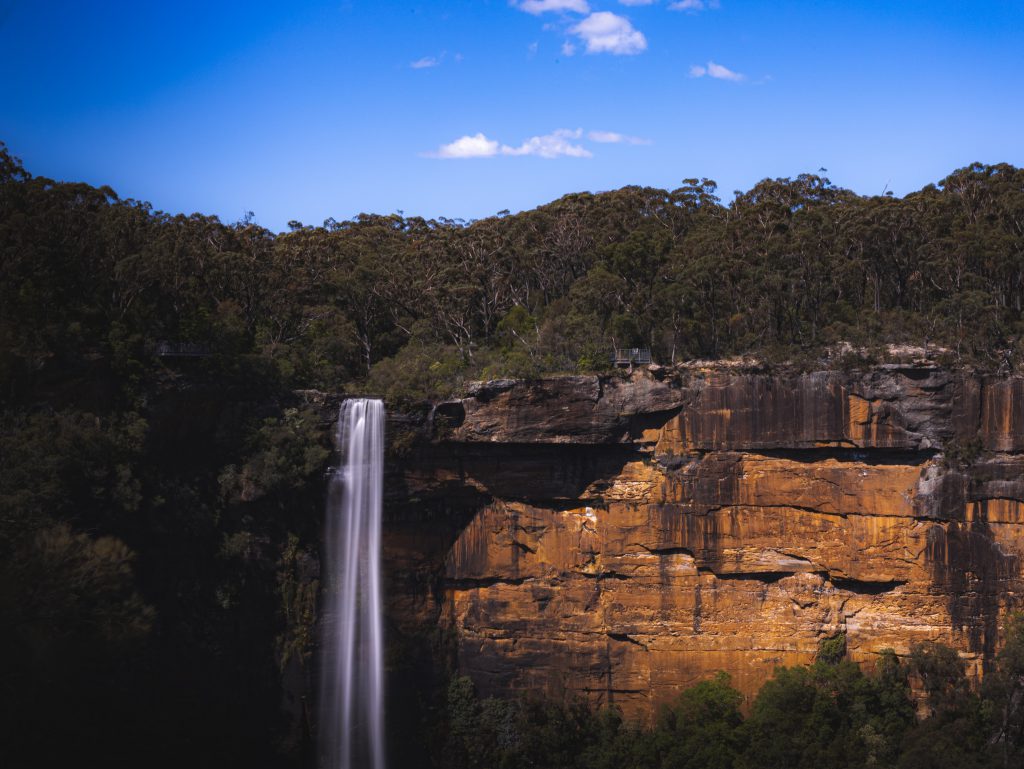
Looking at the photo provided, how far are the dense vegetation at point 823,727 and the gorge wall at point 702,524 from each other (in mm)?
836

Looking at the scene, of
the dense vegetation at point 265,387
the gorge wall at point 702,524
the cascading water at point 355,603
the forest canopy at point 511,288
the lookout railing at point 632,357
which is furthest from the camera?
the cascading water at point 355,603

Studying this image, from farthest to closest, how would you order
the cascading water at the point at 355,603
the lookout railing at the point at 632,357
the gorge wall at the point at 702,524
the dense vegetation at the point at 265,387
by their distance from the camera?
the cascading water at the point at 355,603 → the lookout railing at the point at 632,357 → the gorge wall at the point at 702,524 → the dense vegetation at the point at 265,387

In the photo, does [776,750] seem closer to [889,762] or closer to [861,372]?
[889,762]

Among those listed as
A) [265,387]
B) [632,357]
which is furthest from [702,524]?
[265,387]

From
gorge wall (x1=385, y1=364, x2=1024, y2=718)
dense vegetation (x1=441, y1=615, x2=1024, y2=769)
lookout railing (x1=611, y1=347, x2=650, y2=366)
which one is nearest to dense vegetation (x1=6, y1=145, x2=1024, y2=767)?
dense vegetation (x1=441, y1=615, x2=1024, y2=769)

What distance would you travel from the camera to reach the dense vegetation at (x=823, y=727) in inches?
1161

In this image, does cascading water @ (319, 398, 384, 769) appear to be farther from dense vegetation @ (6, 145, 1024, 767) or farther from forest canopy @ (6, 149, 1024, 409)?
forest canopy @ (6, 149, 1024, 409)

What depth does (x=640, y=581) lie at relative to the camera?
112 feet

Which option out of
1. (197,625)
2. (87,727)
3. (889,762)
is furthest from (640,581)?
(87,727)

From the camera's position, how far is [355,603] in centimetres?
3522

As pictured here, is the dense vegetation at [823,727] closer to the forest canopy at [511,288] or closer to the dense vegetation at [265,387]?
the dense vegetation at [265,387]

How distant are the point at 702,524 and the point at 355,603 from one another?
11.3m

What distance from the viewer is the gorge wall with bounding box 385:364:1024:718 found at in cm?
3091

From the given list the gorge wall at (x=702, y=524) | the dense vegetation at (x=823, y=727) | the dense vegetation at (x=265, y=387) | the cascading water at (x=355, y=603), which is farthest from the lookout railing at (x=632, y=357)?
the dense vegetation at (x=823, y=727)
